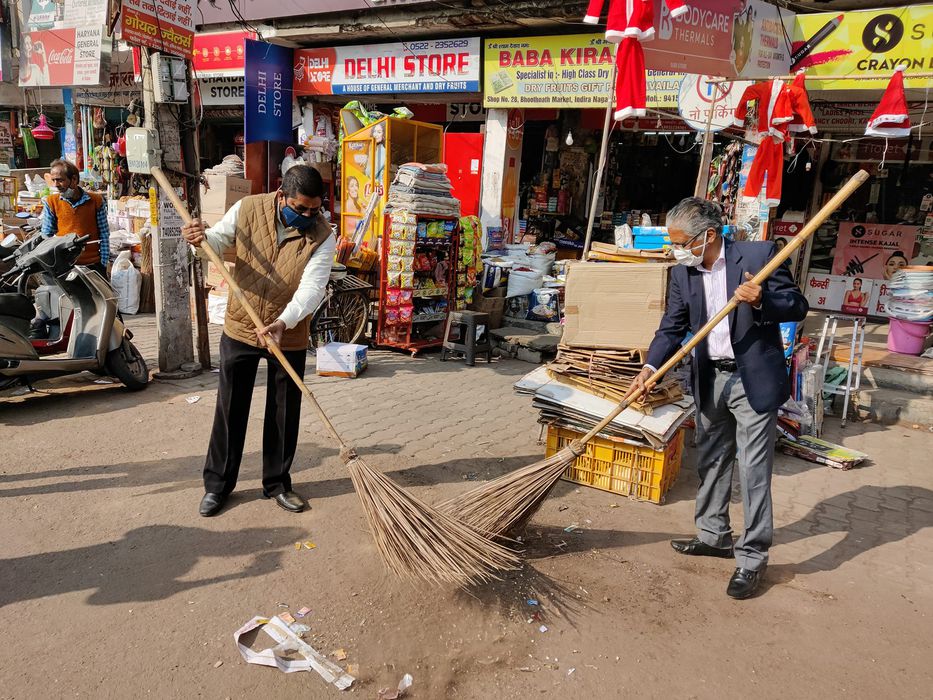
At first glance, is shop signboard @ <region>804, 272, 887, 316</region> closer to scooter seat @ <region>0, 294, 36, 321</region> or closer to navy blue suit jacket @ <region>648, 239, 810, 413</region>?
navy blue suit jacket @ <region>648, 239, 810, 413</region>

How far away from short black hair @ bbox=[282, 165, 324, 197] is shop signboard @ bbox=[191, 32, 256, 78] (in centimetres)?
1110

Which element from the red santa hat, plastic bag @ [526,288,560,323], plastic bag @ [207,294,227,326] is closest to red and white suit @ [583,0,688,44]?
the red santa hat

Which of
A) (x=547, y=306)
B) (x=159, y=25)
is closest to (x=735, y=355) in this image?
(x=159, y=25)

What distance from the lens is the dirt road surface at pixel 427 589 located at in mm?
2703

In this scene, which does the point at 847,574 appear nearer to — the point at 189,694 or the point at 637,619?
the point at 637,619

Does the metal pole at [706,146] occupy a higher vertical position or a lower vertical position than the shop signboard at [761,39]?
lower

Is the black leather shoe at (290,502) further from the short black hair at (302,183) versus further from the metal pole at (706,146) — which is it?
the metal pole at (706,146)

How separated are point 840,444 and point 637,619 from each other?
141 inches

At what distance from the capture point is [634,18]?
4.84 metres

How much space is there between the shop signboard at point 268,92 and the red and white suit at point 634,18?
8.72 metres

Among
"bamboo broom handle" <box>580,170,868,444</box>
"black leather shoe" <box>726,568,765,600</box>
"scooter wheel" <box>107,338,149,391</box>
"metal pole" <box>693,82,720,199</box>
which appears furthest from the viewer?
"metal pole" <box>693,82,720,199</box>

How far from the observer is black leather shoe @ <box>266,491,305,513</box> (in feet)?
13.0

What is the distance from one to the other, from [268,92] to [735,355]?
11311 mm

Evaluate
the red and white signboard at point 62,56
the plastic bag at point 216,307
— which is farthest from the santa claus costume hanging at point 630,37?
the red and white signboard at point 62,56
